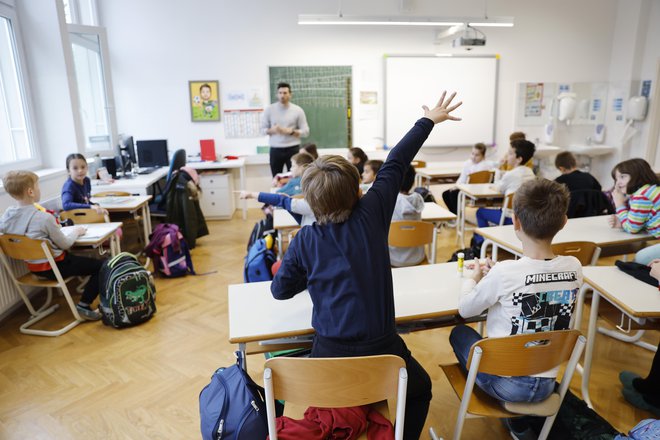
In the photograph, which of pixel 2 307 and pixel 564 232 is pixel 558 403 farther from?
pixel 2 307

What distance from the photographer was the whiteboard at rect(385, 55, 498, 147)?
6750 mm

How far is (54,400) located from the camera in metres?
2.39

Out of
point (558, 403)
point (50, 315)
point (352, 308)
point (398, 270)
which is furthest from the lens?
point (50, 315)

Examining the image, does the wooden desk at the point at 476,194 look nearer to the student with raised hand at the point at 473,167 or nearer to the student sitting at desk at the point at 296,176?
the student with raised hand at the point at 473,167

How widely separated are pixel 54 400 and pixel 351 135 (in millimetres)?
5285

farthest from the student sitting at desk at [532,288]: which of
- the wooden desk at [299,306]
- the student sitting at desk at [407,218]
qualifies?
the student sitting at desk at [407,218]

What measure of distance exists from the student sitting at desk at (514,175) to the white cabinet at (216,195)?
11.0ft

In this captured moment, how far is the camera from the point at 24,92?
418 centimetres

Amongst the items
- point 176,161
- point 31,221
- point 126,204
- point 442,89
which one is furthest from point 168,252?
point 442,89

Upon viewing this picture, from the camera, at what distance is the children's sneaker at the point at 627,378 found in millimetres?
2361

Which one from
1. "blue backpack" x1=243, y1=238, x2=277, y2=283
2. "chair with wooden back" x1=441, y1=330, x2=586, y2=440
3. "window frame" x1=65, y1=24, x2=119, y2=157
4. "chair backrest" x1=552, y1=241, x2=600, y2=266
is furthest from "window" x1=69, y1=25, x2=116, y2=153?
"chair with wooden back" x1=441, y1=330, x2=586, y2=440

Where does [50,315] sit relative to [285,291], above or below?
below

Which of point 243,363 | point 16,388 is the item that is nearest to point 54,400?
point 16,388

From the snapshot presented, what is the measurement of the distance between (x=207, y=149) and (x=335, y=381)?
18.4ft
